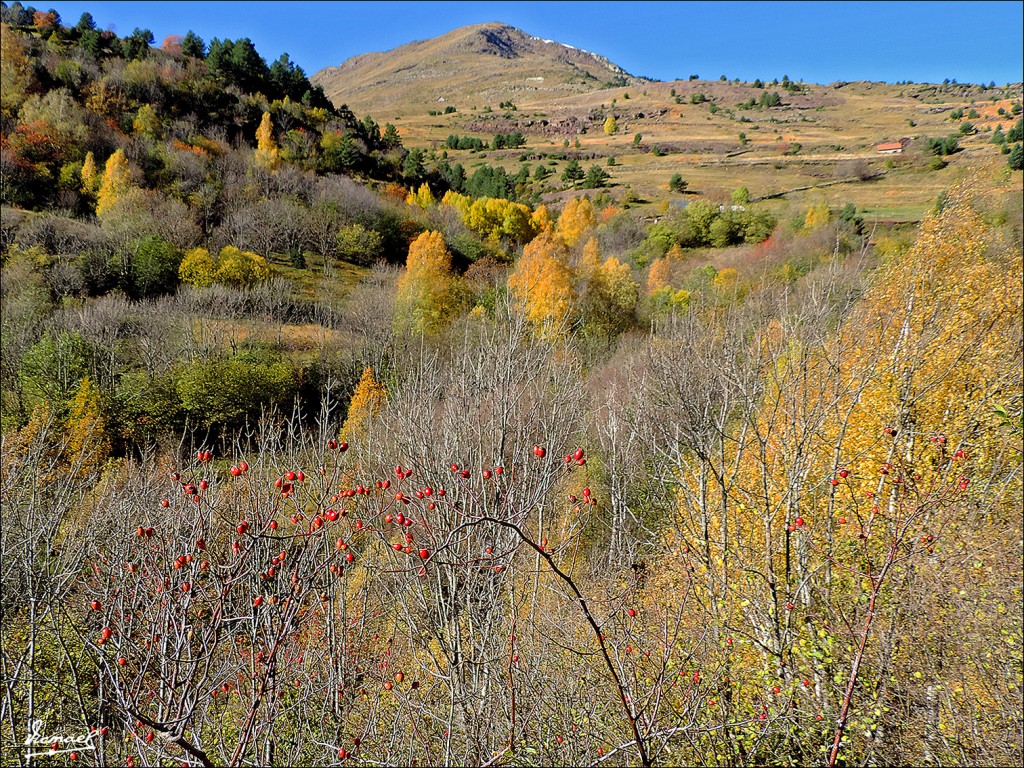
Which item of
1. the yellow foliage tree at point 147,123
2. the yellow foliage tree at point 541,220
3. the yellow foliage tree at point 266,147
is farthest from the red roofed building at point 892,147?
the yellow foliage tree at point 147,123

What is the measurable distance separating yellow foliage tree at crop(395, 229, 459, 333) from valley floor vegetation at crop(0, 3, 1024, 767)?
25cm

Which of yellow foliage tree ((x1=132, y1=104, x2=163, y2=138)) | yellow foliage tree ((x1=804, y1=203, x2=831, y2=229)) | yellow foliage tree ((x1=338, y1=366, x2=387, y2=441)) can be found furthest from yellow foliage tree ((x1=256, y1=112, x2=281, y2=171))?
yellow foliage tree ((x1=804, y1=203, x2=831, y2=229))

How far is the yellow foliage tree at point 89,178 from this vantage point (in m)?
42.6

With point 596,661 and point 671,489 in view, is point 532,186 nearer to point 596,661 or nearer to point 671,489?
point 671,489

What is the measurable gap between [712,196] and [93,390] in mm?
72683

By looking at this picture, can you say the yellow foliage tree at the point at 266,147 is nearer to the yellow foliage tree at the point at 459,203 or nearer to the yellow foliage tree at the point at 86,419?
the yellow foliage tree at the point at 459,203

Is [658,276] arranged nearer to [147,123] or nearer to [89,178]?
[89,178]

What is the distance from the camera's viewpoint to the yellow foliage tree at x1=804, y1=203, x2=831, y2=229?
46531mm

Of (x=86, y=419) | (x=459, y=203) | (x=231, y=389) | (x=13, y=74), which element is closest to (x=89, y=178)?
(x=13, y=74)

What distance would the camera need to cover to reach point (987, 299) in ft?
44.2

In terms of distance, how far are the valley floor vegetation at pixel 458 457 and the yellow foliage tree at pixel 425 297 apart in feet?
0.81

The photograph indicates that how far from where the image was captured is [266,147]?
56844 millimetres

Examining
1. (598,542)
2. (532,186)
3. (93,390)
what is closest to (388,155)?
(532,186)

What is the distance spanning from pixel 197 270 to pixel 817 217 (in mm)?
51515
